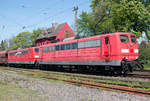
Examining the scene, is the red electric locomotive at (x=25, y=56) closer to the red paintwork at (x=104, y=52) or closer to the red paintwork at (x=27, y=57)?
the red paintwork at (x=27, y=57)

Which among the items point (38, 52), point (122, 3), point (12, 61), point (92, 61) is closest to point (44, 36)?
point (12, 61)

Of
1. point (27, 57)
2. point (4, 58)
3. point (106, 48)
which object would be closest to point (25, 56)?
point (27, 57)

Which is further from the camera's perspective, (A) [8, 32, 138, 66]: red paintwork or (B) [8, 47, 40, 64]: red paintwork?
(B) [8, 47, 40, 64]: red paintwork

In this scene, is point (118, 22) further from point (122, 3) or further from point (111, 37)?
point (111, 37)

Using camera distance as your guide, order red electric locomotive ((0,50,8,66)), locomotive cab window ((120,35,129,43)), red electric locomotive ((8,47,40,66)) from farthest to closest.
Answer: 1. red electric locomotive ((0,50,8,66))
2. red electric locomotive ((8,47,40,66))
3. locomotive cab window ((120,35,129,43))

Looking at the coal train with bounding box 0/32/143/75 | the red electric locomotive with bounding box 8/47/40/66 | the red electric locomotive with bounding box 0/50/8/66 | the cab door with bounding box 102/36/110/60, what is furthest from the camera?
the red electric locomotive with bounding box 0/50/8/66

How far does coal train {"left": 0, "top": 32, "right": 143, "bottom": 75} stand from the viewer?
463 inches

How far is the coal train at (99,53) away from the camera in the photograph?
11.8m

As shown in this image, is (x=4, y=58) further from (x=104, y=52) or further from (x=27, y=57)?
(x=104, y=52)

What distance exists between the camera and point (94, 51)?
13453 millimetres

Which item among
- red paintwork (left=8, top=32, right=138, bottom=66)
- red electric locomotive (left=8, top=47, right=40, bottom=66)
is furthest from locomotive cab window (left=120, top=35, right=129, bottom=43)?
red electric locomotive (left=8, top=47, right=40, bottom=66)

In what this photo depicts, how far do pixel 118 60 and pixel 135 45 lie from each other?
7.82 feet

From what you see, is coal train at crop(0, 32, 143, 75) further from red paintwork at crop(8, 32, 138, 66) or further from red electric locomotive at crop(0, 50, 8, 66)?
red electric locomotive at crop(0, 50, 8, 66)

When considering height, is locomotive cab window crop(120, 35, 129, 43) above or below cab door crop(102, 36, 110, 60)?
above
